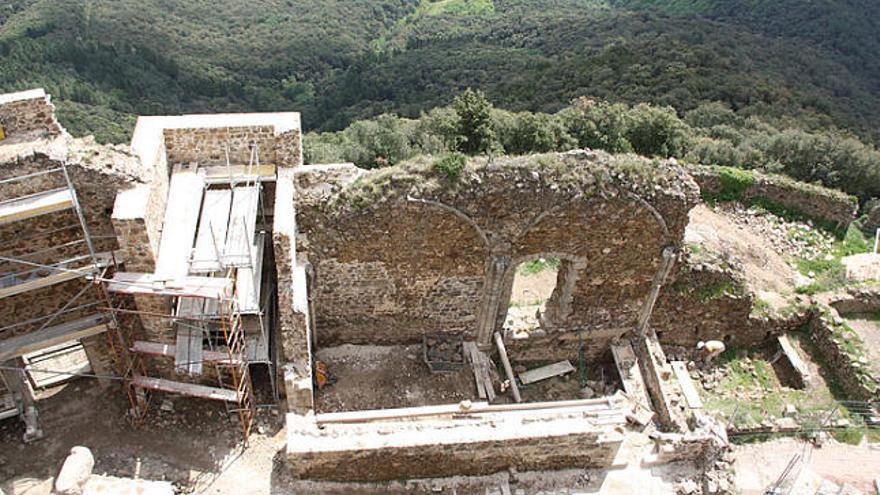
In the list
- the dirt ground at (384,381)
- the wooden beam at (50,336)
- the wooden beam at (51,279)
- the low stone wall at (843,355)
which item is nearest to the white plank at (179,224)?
the wooden beam at (51,279)

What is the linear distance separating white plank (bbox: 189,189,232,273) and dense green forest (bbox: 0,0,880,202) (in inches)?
388

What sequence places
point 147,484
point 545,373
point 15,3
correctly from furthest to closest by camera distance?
1. point 15,3
2. point 545,373
3. point 147,484

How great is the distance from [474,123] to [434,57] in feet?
133

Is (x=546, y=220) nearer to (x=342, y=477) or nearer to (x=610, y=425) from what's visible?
(x=610, y=425)

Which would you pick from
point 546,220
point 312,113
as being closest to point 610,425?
point 546,220

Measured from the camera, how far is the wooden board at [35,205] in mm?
9031

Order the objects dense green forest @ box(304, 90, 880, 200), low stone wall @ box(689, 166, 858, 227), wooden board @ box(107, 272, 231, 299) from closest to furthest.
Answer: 1. wooden board @ box(107, 272, 231, 299)
2. low stone wall @ box(689, 166, 858, 227)
3. dense green forest @ box(304, 90, 880, 200)

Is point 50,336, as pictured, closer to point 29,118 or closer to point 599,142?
point 29,118

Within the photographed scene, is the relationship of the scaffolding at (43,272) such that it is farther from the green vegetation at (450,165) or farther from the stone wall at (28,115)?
the green vegetation at (450,165)

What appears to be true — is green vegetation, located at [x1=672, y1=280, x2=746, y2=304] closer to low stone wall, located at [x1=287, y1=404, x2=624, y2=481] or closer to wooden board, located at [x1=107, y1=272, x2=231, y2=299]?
low stone wall, located at [x1=287, y1=404, x2=624, y2=481]

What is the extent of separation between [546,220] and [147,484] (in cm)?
813

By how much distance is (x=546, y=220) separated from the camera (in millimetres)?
11703

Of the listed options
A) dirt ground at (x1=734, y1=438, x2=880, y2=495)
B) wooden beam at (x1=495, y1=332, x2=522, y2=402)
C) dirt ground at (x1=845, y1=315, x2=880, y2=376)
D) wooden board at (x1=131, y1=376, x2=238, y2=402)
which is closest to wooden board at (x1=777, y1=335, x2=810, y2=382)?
dirt ground at (x1=845, y1=315, x2=880, y2=376)

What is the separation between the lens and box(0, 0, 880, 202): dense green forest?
23.1m
